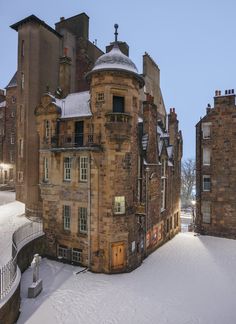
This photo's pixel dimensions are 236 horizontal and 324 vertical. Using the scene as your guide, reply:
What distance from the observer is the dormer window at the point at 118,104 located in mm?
17172

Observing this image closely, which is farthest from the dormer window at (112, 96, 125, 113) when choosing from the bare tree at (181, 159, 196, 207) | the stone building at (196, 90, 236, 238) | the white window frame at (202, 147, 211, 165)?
the bare tree at (181, 159, 196, 207)

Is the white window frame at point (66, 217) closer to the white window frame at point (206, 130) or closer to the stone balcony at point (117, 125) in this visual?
the stone balcony at point (117, 125)

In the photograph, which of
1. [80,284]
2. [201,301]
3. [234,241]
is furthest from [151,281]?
[234,241]

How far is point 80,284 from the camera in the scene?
14828 mm

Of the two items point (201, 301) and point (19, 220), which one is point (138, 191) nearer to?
point (201, 301)

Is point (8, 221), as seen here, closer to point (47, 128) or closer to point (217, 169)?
point (47, 128)

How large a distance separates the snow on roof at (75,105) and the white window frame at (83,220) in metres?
7.13

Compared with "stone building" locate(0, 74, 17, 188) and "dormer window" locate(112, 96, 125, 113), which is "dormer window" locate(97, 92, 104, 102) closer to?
"dormer window" locate(112, 96, 125, 113)

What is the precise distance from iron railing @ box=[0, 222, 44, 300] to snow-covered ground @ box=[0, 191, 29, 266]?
80 cm

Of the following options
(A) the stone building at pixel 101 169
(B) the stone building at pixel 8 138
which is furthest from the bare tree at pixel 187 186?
(B) the stone building at pixel 8 138

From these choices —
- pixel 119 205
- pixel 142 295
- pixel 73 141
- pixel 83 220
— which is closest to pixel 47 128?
pixel 73 141

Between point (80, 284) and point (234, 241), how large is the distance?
17.3 metres

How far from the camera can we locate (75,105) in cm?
1911

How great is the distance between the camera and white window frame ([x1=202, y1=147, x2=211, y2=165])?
26.4 m
